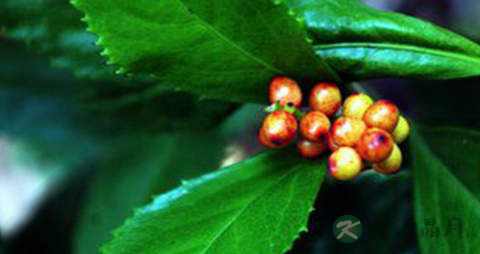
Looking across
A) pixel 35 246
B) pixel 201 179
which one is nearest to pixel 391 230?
pixel 201 179

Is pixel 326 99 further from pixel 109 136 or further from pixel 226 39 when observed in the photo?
pixel 109 136

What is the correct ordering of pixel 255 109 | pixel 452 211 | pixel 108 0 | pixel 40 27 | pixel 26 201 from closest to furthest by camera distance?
pixel 108 0
pixel 452 211
pixel 40 27
pixel 255 109
pixel 26 201

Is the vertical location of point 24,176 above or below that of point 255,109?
below

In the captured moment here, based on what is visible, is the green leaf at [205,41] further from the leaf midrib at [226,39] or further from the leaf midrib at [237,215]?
the leaf midrib at [237,215]

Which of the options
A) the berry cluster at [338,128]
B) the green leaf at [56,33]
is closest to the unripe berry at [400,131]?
the berry cluster at [338,128]

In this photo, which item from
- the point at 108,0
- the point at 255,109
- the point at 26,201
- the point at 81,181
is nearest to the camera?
the point at 108,0

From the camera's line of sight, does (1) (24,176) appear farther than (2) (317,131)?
Yes

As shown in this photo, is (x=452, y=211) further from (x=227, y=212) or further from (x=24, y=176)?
(x=24, y=176)
